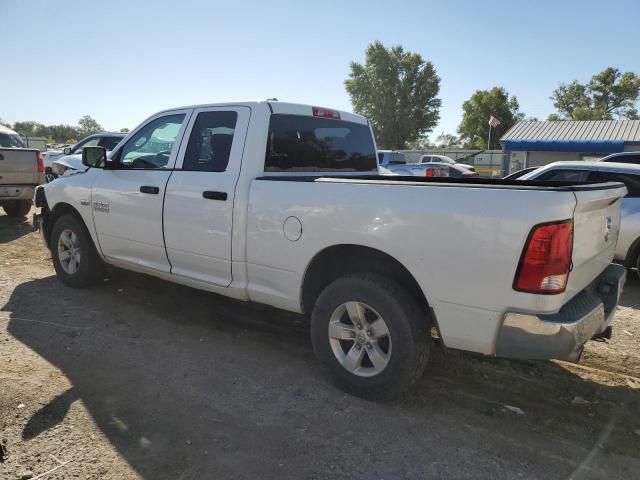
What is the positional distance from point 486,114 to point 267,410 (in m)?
65.1

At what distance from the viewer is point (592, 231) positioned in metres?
2.88

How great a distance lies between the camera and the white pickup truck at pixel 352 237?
2588 mm

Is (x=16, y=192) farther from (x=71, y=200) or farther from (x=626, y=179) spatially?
(x=626, y=179)

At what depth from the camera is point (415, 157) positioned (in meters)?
37.0

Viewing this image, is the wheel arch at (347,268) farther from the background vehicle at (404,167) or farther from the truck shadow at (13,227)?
the background vehicle at (404,167)

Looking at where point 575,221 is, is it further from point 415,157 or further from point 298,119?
point 415,157

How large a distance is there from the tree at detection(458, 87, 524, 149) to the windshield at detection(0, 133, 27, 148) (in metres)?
58.2

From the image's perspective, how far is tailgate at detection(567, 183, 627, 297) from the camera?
265 cm

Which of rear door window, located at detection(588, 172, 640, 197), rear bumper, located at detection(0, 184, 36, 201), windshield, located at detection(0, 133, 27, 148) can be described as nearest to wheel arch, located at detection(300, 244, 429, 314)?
Result: rear door window, located at detection(588, 172, 640, 197)

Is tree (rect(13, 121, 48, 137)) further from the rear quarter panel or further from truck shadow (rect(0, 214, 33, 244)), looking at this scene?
the rear quarter panel

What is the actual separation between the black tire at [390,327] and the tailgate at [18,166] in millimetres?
8704

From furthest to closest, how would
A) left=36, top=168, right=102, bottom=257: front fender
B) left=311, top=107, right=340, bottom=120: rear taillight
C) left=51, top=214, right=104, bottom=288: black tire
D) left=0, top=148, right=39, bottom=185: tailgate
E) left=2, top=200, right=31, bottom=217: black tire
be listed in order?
left=2, top=200, right=31, bottom=217: black tire < left=0, top=148, right=39, bottom=185: tailgate < left=51, top=214, right=104, bottom=288: black tire < left=36, top=168, right=102, bottom=257: front fender < left=311, top=107, right=340, bottom=120: rear taillight

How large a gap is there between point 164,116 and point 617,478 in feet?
14.3

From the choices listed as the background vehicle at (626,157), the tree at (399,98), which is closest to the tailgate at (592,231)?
the background vehicle at (626,157)
